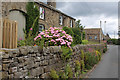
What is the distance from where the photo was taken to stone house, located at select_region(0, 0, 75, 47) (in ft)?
35.0

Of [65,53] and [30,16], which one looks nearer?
[65,53]

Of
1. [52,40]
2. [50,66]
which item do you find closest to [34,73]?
[50,66]

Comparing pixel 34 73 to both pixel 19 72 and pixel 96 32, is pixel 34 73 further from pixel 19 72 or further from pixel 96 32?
pixel 96 32

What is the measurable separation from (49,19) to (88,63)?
967cm

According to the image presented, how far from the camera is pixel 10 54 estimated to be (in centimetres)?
272

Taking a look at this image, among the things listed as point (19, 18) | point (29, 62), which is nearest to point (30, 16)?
point (19, 18)

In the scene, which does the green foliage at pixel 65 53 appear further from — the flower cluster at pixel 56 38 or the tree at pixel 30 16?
the tree at pixel 30 16

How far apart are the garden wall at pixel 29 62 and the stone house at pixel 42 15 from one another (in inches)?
97.5

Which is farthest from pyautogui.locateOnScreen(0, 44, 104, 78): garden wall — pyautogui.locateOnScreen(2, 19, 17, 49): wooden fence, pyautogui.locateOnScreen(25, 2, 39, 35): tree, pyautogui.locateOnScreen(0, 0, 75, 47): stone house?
pyautogui.locateOnScreen(25, 2, 39, 35): tree

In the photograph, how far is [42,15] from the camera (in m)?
15.5

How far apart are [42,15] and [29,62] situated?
41.9ft

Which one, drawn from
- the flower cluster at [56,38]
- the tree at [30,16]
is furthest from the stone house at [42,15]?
the flower cluster at [56,38]

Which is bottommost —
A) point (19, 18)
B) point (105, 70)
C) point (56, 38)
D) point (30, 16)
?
point (105, 70)

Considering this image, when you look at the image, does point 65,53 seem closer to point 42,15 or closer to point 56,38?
point 56,38
